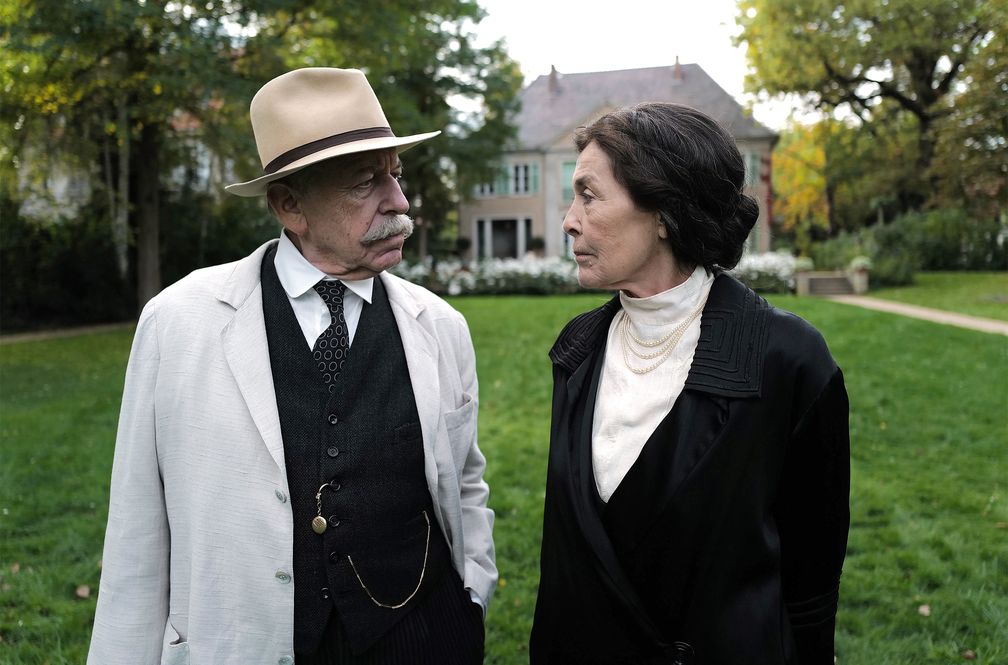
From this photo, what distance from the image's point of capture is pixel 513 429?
7.69 meters

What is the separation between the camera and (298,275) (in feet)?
7.22

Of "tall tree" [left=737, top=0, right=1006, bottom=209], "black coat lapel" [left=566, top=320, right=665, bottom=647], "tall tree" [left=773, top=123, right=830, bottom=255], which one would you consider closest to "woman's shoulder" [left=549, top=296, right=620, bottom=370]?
"black coat lapel" [left=566, top=320, right=665, bottom=647]

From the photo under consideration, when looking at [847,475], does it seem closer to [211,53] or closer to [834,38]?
[211,53]

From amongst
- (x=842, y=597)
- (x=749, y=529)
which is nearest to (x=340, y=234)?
(x=749, y=529)

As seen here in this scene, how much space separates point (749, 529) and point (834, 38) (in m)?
30.8

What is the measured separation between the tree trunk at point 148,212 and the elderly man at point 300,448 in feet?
50.7

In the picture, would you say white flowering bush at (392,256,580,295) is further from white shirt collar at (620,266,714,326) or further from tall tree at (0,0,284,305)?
white shirt collar at (620,266,714,326)

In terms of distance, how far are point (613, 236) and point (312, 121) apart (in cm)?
89

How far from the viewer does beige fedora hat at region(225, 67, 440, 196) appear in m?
2.13

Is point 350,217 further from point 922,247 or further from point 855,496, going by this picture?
point 922,247

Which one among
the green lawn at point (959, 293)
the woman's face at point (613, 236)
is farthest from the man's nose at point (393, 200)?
the green lawn at point (959, 293)

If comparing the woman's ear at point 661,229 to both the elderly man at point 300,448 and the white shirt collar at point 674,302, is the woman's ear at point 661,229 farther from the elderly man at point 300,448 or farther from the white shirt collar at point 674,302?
the elderly man at point 300,448

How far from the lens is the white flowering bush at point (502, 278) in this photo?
2503 centimetres

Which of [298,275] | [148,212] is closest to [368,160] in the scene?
[298,275]
